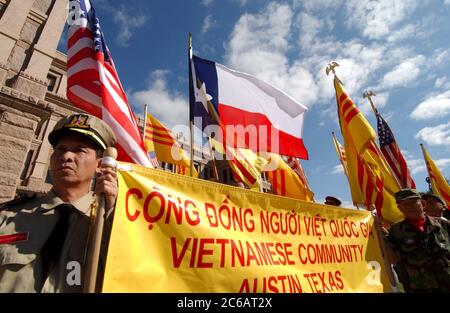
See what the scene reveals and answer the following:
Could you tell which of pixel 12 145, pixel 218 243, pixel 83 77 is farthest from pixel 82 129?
pixel 12 145

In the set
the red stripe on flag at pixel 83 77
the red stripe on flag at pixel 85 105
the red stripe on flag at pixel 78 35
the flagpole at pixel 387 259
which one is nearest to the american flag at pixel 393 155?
the flagpole at pixel 387 259

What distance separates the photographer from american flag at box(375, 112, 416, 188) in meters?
6.43

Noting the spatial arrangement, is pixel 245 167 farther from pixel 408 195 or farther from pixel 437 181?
pixel 437 181

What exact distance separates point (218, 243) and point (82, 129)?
1.17 m

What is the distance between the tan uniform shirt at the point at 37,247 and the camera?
128 cm

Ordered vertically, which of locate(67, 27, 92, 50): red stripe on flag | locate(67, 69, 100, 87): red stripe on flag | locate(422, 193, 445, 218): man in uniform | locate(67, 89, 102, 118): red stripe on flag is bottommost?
locate(422, 193, 445, 218): man in uniform

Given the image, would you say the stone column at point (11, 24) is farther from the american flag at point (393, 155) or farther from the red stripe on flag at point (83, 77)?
the american flag at point (393, 155)

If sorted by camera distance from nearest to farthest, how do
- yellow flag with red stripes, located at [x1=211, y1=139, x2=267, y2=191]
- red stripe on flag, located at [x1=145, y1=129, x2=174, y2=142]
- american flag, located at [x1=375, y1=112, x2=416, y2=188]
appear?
american flag, located at [x1=375, y1=112, x2=416, y2=188] → yellow flag with red stripes, located at [x1=211, y1=139, x2=267, y2=191] → red stripe on flag, located at [x1=145, y1=129, x2=174, y2=142]

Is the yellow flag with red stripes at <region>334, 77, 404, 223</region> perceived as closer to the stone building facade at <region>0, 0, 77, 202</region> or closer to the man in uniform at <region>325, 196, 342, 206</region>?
the man in uniform at <region>325, 196, 342, 206</region>

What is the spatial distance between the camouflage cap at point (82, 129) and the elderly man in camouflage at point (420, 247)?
11.4 ft

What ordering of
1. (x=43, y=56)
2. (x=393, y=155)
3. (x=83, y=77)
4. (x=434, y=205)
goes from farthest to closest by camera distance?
(x=43, y=56)
(x=393, y=155)
(x=434, y=205)
(x=83, y=77)

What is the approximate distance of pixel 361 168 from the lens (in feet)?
18.6

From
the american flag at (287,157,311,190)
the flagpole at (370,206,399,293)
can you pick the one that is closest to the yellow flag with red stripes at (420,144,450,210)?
the american flag at (287,157,311,190)
